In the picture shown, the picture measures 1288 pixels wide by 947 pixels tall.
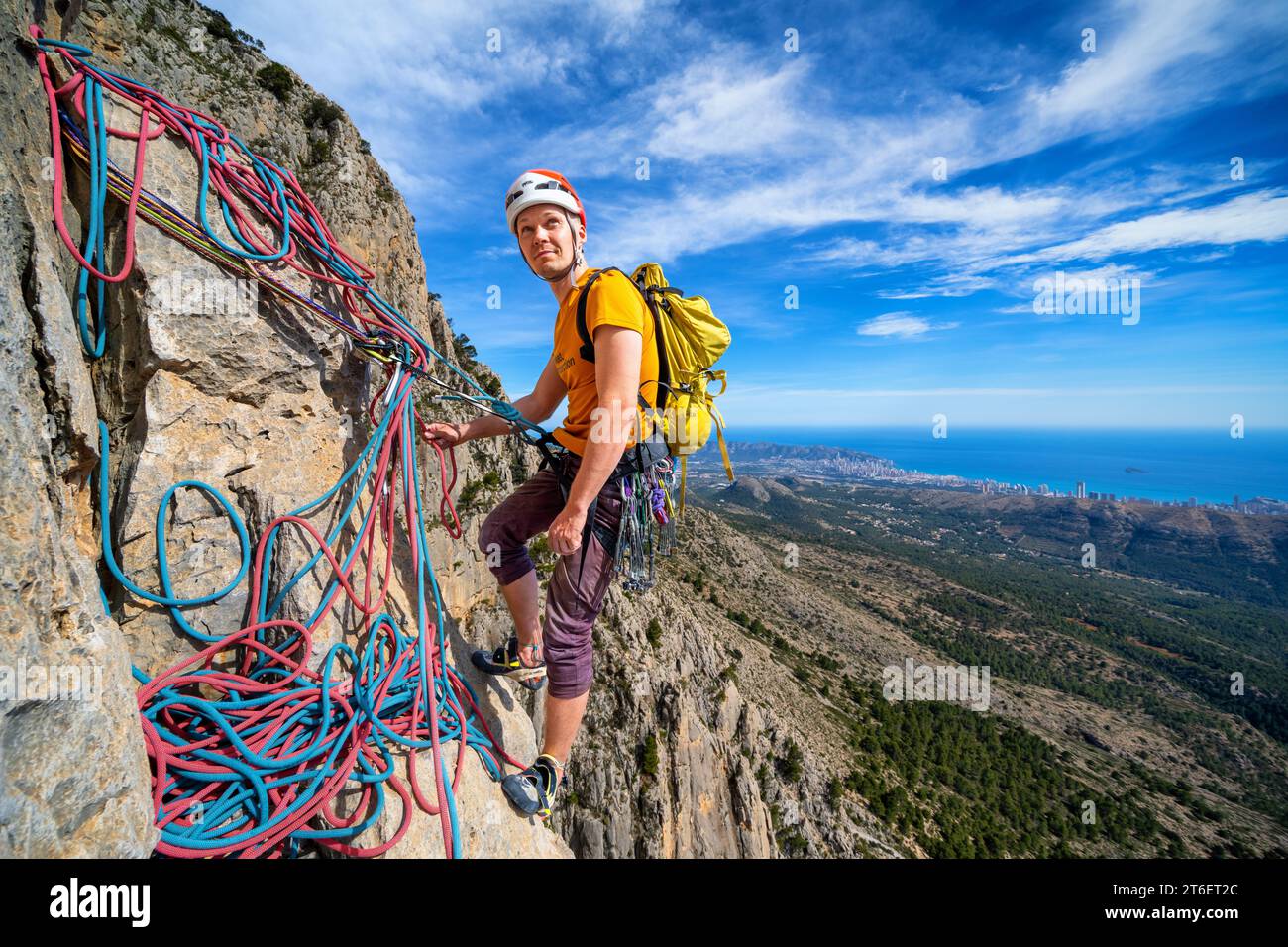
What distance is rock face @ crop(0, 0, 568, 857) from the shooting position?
172 centimetres

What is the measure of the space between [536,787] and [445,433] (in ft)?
8.10

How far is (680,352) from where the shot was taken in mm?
3389

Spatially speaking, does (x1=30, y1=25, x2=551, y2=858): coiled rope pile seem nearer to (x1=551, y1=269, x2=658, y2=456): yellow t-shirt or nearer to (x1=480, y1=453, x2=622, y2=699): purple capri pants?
(x1=551, y1=269, x2=658, y2=456): yellow t-shirt

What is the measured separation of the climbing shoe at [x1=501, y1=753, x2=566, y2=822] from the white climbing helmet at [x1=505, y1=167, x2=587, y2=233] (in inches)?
135

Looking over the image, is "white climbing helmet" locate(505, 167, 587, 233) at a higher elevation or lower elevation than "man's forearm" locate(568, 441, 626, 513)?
higher

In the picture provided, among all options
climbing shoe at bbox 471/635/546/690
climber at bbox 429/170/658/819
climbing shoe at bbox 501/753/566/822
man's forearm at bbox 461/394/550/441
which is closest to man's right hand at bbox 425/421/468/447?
man's forearm at bbox 461/394/550/441

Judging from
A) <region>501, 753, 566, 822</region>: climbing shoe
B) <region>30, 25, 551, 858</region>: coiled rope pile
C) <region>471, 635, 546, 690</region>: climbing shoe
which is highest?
<region>30, 25, 551, 858</region>: coiled rope pile

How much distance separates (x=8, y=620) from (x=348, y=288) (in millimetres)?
2727

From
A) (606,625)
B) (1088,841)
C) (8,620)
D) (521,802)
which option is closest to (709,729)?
(606,625)

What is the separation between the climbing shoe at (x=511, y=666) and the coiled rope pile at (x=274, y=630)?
34 centimetres

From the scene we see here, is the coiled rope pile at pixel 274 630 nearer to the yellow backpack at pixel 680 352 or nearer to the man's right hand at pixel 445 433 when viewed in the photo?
the man's right hand at pixel 445 433
